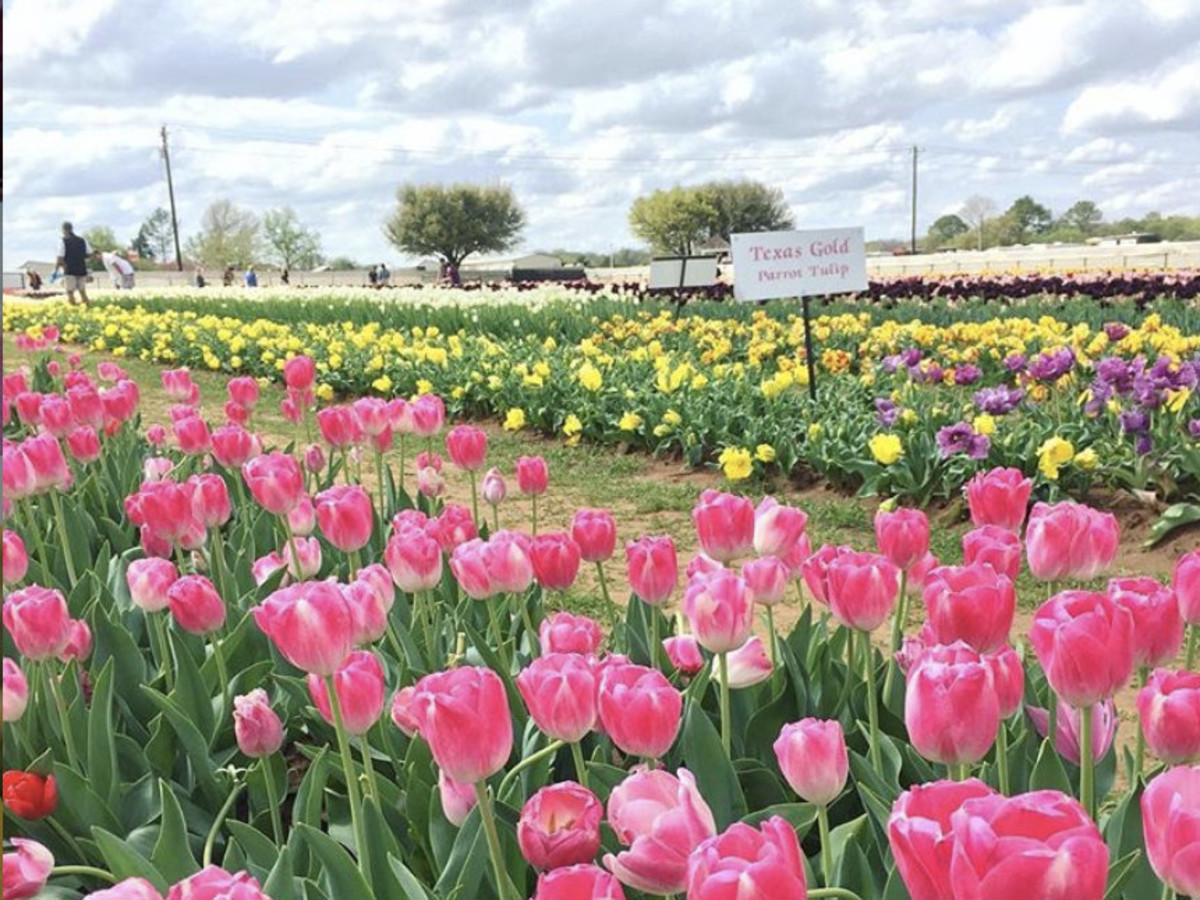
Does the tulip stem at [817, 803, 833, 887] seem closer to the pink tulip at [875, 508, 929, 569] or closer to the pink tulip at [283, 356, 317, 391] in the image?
the pink tulip at [875, 508, 929, 569]

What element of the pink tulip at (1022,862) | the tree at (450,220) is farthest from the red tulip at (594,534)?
the tree at (450,220)

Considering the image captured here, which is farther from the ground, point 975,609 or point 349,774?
point 975,609

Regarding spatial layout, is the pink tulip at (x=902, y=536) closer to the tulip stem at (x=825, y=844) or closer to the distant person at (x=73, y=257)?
the tulip stem at (x=825, y=844)

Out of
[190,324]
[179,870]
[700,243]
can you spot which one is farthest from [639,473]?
[700,243]

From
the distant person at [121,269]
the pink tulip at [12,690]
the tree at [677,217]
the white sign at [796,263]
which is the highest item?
the tree at [677,217]

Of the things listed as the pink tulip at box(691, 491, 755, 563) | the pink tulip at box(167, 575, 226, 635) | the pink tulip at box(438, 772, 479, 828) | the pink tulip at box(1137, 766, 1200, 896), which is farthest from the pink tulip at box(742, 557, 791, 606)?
the pink tulip at box(1137, 766, 1200, 896)

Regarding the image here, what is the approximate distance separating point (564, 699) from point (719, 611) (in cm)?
34

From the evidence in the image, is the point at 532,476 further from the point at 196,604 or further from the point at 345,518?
the point at 196,604

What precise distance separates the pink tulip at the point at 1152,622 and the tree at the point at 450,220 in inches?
2557

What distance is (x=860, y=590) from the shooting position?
5.08 feet

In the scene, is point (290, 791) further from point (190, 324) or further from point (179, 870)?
point (190, 324)

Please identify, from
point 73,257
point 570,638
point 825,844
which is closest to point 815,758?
point 825,844

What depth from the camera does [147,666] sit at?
2.45 m

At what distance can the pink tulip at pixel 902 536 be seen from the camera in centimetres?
179
